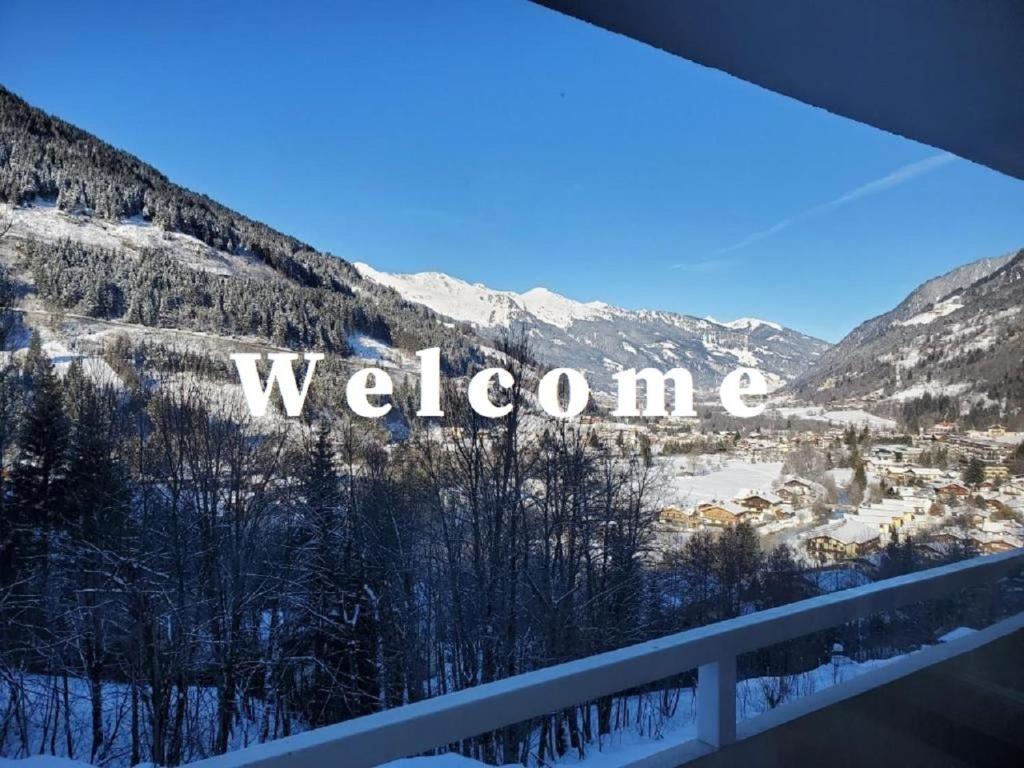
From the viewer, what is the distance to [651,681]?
86 centimetres

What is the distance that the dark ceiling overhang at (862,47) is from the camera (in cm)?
99

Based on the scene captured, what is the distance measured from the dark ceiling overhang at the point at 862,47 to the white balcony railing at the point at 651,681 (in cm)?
98

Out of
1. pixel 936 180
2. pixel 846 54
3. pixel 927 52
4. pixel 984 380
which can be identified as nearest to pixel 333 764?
Answer: pixel 846 54

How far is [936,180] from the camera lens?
4.01 meters

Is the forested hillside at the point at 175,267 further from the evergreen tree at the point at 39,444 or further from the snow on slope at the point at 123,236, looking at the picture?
the evergreen tree at the point at 39,444

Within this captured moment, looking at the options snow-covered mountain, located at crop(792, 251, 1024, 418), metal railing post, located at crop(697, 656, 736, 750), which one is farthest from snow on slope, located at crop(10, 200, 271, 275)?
snow-covered mountain, located at crop(792, 251, 1024, 418)

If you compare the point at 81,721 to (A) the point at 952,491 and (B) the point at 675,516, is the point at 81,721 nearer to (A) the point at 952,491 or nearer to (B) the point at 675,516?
(B) the point at 675,516

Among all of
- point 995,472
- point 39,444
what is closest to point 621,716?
point 39,444

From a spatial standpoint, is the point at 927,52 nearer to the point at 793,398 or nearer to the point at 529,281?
the point at 529,281

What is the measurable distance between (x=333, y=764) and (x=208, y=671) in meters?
3.13

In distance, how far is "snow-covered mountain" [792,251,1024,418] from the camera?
4121mm

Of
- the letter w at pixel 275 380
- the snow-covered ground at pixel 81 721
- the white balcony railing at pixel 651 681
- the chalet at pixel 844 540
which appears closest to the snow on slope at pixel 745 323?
the chalet at pixel 844 540

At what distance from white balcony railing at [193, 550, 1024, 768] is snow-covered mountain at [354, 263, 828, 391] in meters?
2.07

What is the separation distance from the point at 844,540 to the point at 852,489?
0.39 metres
